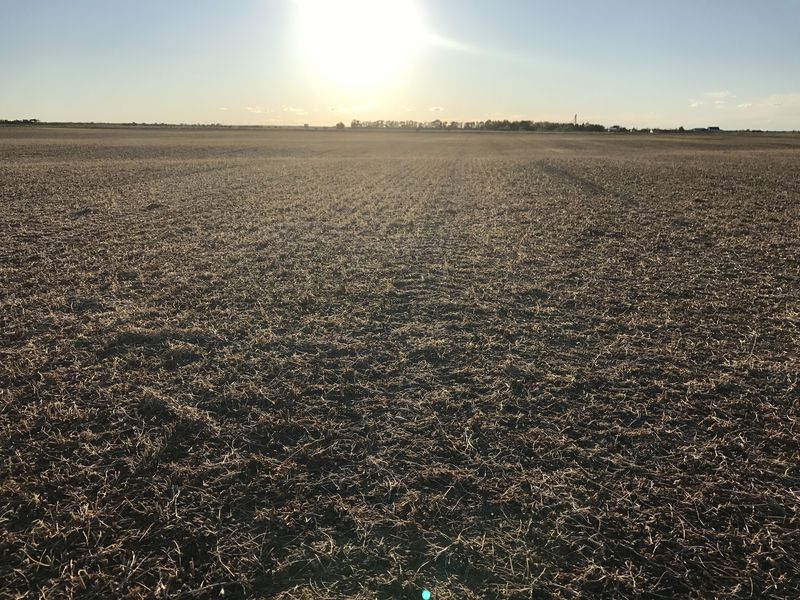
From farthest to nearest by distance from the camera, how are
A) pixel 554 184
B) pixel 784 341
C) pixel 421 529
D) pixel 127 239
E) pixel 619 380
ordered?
pixel 554 184 < pixel 127 239 < pixel 784 341 < pixel 619 380 < pixel 421 529

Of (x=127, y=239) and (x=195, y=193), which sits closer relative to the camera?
(x=127, y=239)

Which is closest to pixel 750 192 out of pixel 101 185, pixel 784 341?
pixel 784 341

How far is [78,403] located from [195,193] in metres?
15.1

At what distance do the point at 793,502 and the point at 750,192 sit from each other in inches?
720

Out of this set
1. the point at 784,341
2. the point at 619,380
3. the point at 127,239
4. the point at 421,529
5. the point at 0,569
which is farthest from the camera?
the point at 127,239

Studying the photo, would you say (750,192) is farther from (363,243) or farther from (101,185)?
(101,185)

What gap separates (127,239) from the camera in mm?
10516

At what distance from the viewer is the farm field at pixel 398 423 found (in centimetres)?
286

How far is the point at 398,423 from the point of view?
4176 millimetres

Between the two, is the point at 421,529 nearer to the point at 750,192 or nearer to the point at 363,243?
the point at 363,243

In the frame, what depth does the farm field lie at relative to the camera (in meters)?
2.86

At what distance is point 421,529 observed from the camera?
10.1ft

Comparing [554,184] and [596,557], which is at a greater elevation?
[554,184]

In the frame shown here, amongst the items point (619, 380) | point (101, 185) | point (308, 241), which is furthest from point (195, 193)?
point (619, 380)
